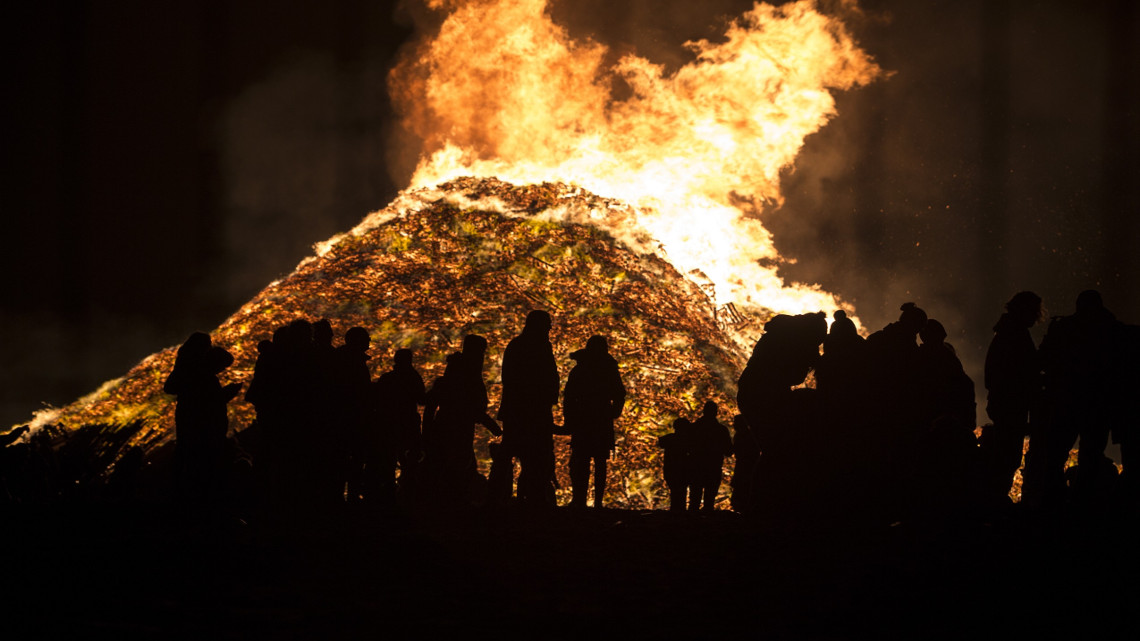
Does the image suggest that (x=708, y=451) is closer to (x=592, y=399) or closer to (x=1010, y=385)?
(x=592, y=399)

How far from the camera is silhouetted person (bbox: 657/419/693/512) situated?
48.8 ft

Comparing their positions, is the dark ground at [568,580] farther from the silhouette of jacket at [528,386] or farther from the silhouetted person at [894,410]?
the silhouette of jacket at [528,386]

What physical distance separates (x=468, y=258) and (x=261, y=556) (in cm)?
3763

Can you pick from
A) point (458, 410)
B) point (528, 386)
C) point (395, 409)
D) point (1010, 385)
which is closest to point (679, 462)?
point (458, 410)

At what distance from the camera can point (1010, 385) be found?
9.32m

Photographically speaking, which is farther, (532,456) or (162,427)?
(162,427)

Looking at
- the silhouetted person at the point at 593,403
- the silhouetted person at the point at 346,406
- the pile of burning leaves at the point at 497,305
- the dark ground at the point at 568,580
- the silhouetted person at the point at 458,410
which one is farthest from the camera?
the pile of burning leaves at the point at 497,305

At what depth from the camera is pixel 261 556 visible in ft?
19.9

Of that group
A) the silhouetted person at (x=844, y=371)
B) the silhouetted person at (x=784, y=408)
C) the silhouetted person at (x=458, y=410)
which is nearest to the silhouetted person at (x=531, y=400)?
the silhouetted person at (x=458, y=410)

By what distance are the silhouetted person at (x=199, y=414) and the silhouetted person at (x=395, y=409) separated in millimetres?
2082

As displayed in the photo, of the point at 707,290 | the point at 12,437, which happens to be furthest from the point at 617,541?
the point at 707,290

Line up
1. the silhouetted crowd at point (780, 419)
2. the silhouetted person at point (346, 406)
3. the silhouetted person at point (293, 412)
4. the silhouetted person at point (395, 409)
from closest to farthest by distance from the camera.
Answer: the silhouetted crowd at point (780, 419) → the silhouetted person at point (293, 412) → the silhouetted person at point (346, 406) → the silhouetted person at point (395, 409)

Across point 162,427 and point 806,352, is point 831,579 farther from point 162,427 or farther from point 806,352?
point 162,427

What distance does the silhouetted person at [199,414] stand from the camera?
9.88m
